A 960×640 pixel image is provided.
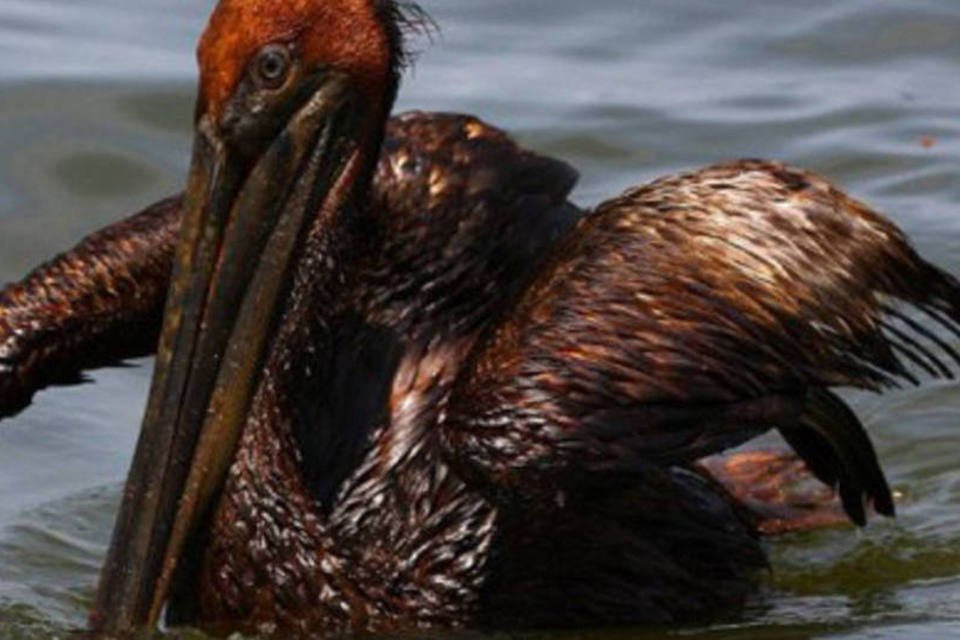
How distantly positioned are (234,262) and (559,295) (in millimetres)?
867

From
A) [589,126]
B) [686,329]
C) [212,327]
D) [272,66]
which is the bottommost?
[212,327]

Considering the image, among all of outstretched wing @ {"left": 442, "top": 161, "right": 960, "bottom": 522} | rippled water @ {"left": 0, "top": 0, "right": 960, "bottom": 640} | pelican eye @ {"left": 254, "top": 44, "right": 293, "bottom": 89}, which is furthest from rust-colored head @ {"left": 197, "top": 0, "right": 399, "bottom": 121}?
rippled water @ {"left": 0, "top": 0, "right": 960, "bottom": 640}

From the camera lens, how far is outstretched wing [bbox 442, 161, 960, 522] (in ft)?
28.1

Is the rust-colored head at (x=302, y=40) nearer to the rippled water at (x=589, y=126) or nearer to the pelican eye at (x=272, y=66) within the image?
the pelican eye at (x=272, y=66)

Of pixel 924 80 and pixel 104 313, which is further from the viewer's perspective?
pixel 924 80

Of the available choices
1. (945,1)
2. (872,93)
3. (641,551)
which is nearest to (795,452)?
(641,551)

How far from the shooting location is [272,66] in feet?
29.0

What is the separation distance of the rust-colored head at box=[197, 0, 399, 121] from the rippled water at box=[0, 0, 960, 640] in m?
1.73

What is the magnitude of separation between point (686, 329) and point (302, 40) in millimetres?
1230

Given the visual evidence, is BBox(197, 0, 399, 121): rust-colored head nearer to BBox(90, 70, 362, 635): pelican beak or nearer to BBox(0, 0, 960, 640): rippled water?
BBox(90, 70, 362, 635): pelican beak

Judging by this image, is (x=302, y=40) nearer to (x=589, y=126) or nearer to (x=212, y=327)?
(x=212, y=327)

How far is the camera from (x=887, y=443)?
11.1 metres

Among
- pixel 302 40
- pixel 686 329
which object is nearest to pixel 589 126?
pixel 302 40

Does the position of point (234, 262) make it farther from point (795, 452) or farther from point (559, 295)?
point (795, 452)
